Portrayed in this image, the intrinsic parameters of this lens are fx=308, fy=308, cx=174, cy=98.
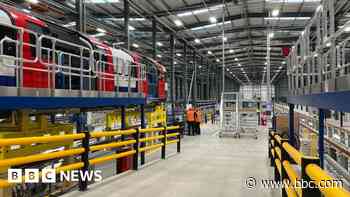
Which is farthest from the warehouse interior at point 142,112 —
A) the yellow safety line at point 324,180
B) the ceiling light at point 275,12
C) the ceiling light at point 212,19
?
the ceiling light at point 275,12

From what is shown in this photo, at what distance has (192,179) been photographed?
6594 mm

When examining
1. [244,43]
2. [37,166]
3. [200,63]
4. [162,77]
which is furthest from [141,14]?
[200,63]

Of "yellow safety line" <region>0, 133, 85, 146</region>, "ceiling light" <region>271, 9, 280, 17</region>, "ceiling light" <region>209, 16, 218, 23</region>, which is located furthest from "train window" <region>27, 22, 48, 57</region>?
"ceiling light" <region>271, 9, 280, 17</region>

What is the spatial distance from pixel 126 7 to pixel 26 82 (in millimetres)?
9059

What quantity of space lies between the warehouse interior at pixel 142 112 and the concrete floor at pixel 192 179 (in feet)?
0.10

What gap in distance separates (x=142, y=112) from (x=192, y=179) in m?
2.78

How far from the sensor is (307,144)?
9.42 m

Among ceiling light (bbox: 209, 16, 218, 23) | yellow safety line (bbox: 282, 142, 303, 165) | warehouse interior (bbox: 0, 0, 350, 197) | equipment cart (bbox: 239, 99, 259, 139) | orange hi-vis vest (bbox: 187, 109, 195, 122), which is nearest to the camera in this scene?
yellow safety line (bbox: 282, 142, 303, 165)

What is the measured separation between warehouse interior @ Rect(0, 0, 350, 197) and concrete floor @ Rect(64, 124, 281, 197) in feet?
0.10

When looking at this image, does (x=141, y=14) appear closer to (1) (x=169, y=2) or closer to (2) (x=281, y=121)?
(1) (x=169, y=2)

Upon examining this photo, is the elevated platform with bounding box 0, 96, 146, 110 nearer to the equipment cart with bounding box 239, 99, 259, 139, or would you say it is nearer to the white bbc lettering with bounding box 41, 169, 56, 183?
the white bbc lettering with bounding box 41, 169, 56, 183

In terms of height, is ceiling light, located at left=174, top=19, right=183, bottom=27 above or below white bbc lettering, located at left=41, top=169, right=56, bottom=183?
above

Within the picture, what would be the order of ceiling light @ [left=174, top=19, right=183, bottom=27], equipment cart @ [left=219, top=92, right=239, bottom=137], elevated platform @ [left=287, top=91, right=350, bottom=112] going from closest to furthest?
elevated platform @ [left=287, top=91, right=350, bottom=112], equipment cart @ [left=219, top=92, right=239, bottom=137], ceiling light @ [left=174, top=19, right=183, bottom=27]

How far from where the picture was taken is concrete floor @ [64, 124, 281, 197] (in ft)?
18.1
